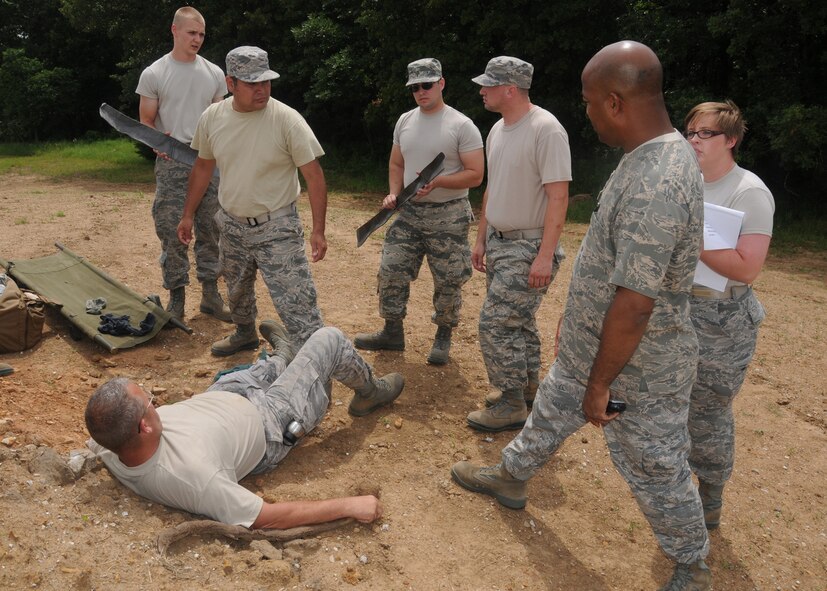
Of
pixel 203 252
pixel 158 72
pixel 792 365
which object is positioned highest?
pixel 158 72

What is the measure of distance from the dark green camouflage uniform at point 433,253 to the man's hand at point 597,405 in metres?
2.67

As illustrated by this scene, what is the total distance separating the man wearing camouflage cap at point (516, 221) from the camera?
438 centimetres

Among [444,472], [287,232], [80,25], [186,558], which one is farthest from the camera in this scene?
[80,25]

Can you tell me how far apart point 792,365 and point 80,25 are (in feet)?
65.8

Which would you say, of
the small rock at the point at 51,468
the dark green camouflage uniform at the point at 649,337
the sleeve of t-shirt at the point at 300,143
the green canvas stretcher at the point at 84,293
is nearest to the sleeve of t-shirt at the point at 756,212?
the dark green camouflage uniform at the point at 649,337

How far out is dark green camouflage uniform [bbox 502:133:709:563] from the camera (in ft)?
8.48

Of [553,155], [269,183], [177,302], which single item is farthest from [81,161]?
[553,155]

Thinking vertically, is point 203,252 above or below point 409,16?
below

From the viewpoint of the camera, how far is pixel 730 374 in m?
3.56

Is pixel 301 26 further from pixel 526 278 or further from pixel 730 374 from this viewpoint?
pixel 730 374

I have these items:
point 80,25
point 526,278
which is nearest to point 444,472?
point 526,278

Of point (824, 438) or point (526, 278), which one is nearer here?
point (526, 278)

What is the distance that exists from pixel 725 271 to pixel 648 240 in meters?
1.00

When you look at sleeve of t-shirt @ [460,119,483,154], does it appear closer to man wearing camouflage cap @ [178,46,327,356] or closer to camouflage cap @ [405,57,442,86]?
camouflage cap @ [405,57,442,86]
